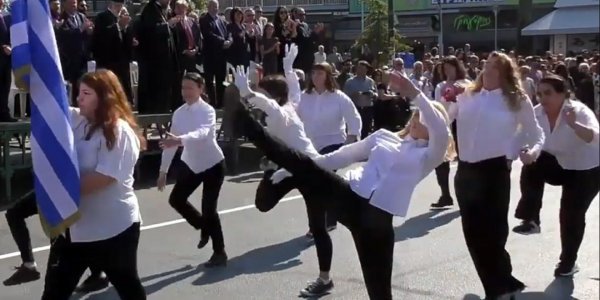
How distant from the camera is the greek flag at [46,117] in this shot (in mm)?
4973

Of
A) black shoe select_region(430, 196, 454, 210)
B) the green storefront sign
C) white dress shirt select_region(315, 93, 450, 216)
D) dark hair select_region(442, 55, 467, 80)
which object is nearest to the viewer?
white dress shirt select_region(315, 93, 450, 216)

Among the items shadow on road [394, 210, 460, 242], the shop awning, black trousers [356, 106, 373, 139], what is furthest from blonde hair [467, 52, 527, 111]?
black trousers [356, 106, 373, 139]

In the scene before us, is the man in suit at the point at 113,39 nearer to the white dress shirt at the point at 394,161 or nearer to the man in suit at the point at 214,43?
the man in suit at the point at 214,43

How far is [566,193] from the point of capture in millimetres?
7371

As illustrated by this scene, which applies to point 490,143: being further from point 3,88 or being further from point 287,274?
point 3,88

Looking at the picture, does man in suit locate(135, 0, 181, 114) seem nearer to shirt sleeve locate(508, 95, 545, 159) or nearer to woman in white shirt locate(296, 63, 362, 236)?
woman in white shirt locate(296, 63, 362, 236)

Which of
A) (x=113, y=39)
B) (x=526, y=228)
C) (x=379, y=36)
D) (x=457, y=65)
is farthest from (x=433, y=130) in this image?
(x=379, y=36)

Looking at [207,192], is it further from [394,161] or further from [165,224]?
[394,161]

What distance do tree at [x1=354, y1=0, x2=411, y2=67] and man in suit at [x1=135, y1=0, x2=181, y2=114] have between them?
511cm

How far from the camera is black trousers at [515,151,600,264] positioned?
23.7 ft

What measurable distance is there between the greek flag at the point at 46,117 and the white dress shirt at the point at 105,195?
0.08 metres

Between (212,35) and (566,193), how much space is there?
8.96 m

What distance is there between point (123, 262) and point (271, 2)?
1662 centimetres

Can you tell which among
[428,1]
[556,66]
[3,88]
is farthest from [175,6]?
[556,66]
